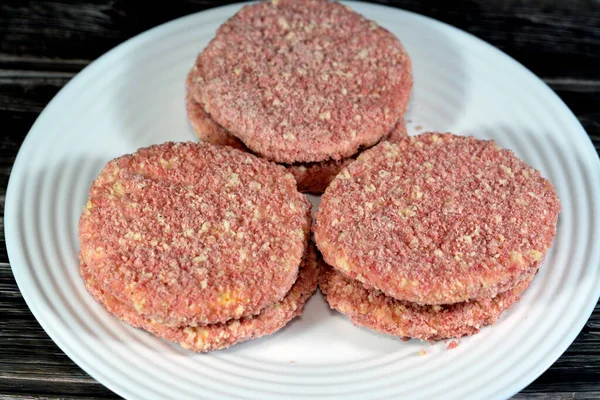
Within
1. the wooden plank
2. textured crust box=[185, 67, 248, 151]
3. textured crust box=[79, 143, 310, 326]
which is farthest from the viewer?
the wooden plank

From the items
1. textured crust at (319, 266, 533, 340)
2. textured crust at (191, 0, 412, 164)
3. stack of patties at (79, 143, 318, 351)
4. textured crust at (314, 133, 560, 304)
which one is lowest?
textured crust at (319, 266, 533, 340)

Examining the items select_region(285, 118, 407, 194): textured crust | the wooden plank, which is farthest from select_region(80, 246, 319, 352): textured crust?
the wooden plank

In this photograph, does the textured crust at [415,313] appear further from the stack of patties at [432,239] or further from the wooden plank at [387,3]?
the wooden plank at [387,3]

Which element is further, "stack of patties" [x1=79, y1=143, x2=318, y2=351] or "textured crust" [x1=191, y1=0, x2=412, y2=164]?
"textured crust" [x1=191, y1=0, x2=412, y2=164]

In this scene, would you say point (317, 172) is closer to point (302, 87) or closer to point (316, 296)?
point (302, 87)

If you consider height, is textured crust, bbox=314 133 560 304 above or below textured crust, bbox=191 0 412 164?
below

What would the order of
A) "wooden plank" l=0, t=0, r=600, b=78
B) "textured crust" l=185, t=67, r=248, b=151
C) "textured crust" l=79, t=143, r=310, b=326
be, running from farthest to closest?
"wooden plank" l=0, t=0, r=600, b=78
"textured crust" l=185, t=67, r=248, b=151
"textured crust" l=79, t=143, r=310, b=326

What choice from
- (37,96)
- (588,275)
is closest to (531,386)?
(588,275)

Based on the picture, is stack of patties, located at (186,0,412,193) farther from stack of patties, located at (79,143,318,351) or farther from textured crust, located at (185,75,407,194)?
stack of patties, located at (79,143,318,351)
